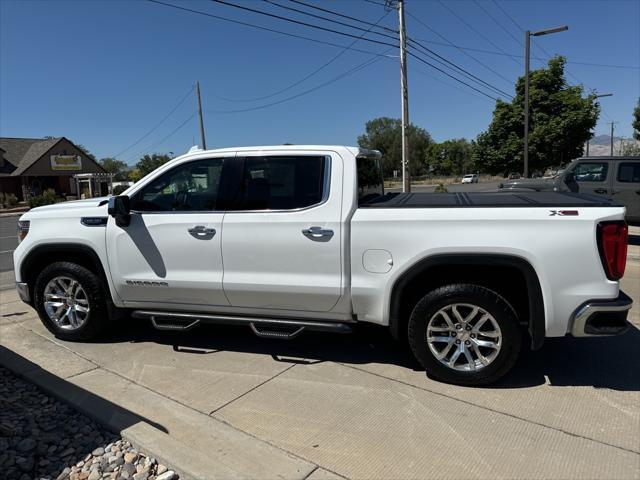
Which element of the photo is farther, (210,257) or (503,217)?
(210,257)

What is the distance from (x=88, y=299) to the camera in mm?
4668

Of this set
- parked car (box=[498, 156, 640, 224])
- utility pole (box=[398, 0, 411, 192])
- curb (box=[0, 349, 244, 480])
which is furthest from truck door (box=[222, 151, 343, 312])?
utility pole (box=[398, 0, 411, 192])

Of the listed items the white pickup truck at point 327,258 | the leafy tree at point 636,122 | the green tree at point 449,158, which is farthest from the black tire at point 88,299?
the green tree at point 449,158

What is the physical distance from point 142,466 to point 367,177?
9.56ft

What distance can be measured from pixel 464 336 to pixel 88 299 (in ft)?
11.5

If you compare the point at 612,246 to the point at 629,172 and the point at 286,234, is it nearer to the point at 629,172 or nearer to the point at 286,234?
the point at 286,234

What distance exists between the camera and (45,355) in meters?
4.55

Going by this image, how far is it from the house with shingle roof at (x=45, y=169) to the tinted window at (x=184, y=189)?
131ft

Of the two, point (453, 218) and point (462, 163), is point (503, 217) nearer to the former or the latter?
point (453, 218)

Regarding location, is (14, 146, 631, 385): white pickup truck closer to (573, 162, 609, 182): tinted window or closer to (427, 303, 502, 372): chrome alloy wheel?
(427, 303, 502, 372): chrome alloy wheel

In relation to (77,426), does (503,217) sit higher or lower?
higher

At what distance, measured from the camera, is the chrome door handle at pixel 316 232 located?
381 cm

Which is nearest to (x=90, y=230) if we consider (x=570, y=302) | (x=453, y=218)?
(x=453, y=218)

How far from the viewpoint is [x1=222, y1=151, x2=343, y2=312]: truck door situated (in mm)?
3846
